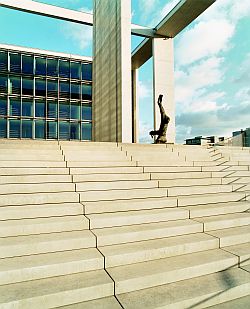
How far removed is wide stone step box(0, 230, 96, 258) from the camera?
309 centimetres

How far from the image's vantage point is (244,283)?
2896 millimetres

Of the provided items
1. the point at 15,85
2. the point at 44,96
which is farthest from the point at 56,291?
the point at 15,85

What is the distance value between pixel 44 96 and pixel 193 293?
A: 26817 millimetres

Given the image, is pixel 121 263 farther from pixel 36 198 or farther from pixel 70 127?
pixel 70 127

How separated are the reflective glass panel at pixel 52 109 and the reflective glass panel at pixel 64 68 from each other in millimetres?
3442

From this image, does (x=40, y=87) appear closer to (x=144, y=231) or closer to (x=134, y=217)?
(x=134, y=217)

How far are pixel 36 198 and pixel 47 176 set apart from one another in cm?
84

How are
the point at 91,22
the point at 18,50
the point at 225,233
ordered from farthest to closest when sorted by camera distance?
the point at 18,50 < the point at 91,22 < the point at 225,233

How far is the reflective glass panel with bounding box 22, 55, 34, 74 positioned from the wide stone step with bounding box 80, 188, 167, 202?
25.6 metres

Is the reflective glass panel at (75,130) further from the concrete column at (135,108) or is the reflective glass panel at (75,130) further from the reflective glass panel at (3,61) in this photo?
the concrete column at (135,108)

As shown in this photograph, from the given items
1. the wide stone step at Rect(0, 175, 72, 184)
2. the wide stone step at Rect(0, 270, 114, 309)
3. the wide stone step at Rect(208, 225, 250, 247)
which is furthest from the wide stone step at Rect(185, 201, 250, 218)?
the wide stone step at Rect(0, 175, 72, 184)

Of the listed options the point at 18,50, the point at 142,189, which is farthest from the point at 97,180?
the point at 18,50

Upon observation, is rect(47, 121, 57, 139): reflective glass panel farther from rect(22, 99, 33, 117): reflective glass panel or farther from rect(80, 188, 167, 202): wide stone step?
rect(80, 188, 167, 202): wide stone step

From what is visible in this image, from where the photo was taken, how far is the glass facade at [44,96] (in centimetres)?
2511
